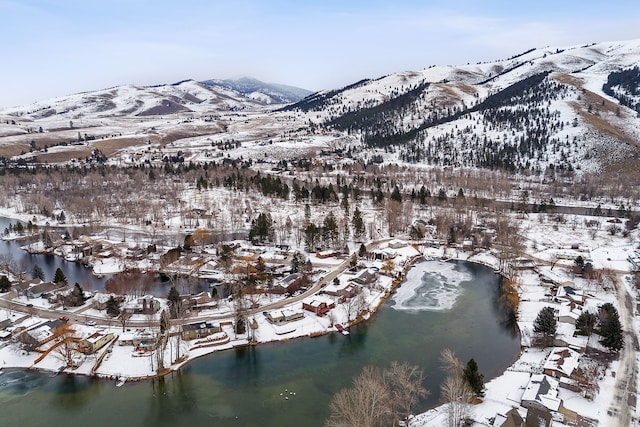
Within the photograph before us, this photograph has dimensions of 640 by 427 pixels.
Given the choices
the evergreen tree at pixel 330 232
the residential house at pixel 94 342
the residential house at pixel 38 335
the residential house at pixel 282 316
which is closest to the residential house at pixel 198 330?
the residential house at pixel 282 316

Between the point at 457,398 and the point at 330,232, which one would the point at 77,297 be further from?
the point at 457,398

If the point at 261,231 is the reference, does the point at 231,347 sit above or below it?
below

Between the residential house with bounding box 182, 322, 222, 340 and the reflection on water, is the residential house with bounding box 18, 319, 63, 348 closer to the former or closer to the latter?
the reflection on water

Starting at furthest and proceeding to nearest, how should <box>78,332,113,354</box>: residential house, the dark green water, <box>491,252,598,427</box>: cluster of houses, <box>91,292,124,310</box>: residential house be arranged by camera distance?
<box>91,292,124,310</box>: residential house < <box>78,332,113,354</box>: residential house < the dark green water < <box>491,252,598,427</box>: cluster of houses

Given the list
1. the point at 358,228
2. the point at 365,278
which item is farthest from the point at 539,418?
the point at 358,228

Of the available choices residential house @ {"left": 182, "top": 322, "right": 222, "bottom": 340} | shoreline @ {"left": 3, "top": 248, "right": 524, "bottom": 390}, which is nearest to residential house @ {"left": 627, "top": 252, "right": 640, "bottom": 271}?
shoreline @ {"left": 3, "top": 248, "right": 524, "bottom": 390}

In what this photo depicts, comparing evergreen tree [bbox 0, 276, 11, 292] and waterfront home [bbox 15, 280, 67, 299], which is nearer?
waterfront home [bbox 15, 280, 67, 299]
